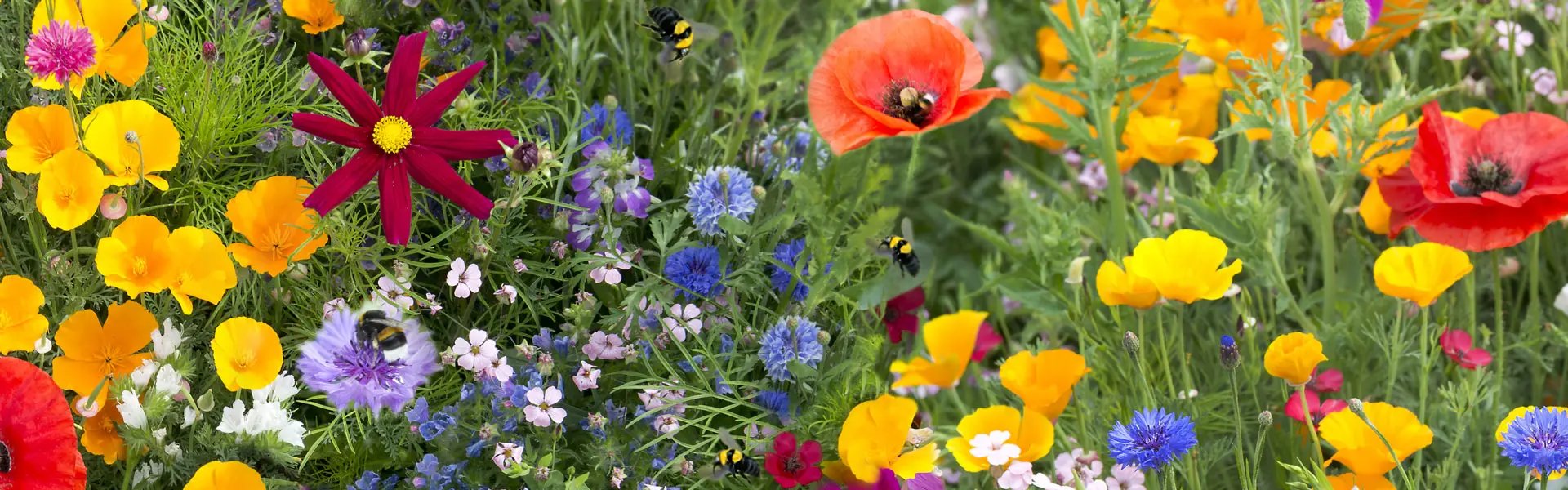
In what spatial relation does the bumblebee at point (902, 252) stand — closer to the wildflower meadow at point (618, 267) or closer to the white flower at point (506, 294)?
the wildflower meadow at point (618, 267)

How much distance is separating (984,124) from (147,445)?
0.94 metres

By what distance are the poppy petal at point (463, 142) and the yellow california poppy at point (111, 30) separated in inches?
6.7

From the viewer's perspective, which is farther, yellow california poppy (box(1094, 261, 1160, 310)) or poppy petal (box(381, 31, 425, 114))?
yellow california poppy (box(1094, 261, 1160, 310))

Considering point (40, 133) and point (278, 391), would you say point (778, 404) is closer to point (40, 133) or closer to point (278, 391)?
point (278, 391)

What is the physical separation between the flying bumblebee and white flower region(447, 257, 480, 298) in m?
0.23

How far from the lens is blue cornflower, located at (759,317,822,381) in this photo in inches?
30.0

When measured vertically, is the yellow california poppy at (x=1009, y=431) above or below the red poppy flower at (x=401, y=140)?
below

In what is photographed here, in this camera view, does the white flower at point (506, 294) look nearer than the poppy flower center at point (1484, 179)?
Yes

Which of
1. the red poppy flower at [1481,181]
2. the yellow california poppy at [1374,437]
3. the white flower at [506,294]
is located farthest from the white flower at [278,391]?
the red poppy flower at [1481,181]

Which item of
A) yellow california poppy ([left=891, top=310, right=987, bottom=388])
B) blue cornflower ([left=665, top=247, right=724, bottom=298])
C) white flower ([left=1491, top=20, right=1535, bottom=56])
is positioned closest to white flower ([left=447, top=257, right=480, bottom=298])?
blue cornflower ([left=665, top=247, right=724, bottom=298])

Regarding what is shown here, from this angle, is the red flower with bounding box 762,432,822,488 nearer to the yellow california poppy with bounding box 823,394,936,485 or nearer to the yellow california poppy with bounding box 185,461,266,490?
the yellow california poppy with bounding box 823,394,936,485

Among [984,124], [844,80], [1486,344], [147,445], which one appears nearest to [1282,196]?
[1486,344]

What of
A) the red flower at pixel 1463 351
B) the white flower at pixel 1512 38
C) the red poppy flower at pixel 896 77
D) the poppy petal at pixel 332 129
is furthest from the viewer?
the white flower at pixel 1512 38

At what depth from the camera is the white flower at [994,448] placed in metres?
0.79
